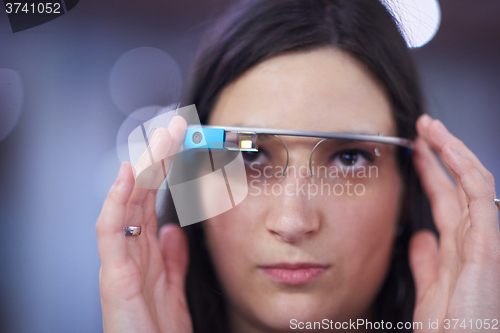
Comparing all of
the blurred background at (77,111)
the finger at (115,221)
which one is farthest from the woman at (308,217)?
the blurred background at (77,111)

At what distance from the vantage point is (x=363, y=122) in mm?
776

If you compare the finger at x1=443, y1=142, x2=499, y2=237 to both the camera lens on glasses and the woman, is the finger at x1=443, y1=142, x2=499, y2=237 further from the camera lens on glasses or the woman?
the camera lens on glasses

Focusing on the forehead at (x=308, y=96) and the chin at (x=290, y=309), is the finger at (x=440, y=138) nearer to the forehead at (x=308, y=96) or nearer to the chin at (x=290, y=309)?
the forehead at (x=308, y=96)

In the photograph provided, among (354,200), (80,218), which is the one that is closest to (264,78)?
(354,200)

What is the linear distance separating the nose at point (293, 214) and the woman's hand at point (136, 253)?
25cm

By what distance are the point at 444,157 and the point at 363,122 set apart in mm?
199

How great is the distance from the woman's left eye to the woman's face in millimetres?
49

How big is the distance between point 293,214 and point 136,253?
0.35 metres

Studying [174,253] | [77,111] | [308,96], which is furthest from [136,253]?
[308,96]

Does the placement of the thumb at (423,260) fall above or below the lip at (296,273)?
below

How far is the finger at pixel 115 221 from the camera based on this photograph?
0.71m

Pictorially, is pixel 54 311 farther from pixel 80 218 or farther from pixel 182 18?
pixel 182 18

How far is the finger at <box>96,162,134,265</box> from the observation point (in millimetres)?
705

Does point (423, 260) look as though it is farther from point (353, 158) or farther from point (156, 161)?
point (156, 161)
